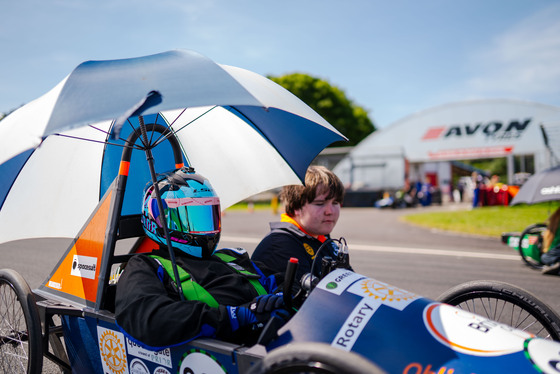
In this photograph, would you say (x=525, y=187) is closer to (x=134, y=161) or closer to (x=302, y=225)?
(x=302, y=225)

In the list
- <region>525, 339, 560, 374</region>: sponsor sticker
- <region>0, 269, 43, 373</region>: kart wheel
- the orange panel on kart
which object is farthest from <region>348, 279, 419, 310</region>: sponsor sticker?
<region>0, 269, 43, 373</region>: kart wheel

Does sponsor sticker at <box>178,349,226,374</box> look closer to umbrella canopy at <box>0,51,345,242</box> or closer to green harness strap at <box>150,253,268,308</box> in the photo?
green harness strap at <box>150,253,268,308</box>

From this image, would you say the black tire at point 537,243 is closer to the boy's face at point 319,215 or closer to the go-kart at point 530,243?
the go-kart at point 530,243

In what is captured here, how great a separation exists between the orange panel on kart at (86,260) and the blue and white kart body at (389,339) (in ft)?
2.33

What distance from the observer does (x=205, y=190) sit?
237 centimetres

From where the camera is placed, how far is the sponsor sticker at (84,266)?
246cm

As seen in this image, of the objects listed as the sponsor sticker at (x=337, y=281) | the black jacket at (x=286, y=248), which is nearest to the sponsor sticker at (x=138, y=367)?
the sponsor sticker at (x=337, y=281)

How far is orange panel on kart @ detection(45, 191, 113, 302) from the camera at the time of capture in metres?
2.44

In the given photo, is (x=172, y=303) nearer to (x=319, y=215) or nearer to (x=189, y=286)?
(x=189, y=286)

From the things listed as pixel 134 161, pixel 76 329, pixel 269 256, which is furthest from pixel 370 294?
pixel 134 161

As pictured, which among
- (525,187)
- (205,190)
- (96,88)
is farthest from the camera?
(525,187)

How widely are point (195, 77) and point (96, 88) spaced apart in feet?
1.28

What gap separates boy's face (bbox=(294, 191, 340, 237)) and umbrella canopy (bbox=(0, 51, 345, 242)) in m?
0.23

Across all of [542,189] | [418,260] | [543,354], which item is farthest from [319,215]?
[418,260]
